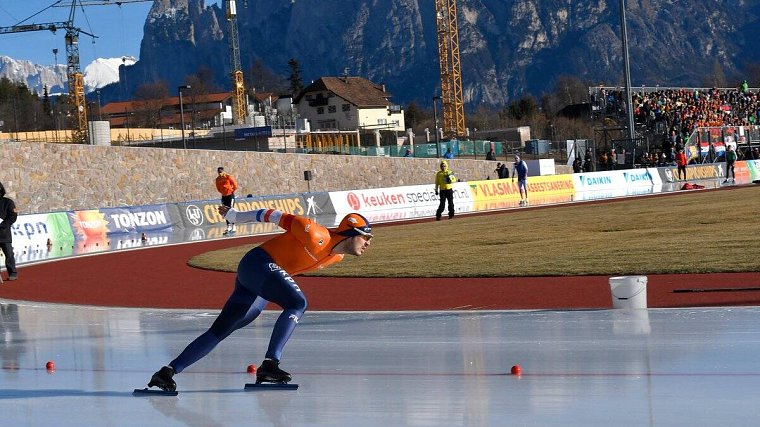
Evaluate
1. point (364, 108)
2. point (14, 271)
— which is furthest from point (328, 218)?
point (364, 108)

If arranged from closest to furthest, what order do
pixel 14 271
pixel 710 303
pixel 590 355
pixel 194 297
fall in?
pixel 590 355
pixel 710 303
pixel 194 297
pixel 14 271

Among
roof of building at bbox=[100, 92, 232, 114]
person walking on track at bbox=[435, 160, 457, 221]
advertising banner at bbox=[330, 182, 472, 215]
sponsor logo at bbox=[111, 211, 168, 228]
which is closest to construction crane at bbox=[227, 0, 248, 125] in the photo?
roof of building at bbox=[100, 92, 232, 114]

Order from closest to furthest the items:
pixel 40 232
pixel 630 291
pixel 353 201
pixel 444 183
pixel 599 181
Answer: pixel 630 291 → pixel 40 232 → pixel 444 183 → pixel 353 201 → pixel 599 181

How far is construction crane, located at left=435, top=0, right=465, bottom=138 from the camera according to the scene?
348 feet

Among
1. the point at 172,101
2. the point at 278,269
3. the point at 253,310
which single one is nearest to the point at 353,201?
the point at 253,310

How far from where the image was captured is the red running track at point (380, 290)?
12.0 meters

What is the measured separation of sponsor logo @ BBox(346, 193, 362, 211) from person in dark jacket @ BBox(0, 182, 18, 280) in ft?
68.6

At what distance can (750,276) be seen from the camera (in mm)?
13320

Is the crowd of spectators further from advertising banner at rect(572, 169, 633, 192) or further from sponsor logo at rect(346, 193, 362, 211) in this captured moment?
sponsor logo at rect(346, 193, 362, 211)

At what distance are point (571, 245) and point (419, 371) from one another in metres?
11.9

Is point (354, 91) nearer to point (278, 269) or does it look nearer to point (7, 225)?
point (7, 225)

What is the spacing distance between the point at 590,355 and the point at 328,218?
2644 centimetres

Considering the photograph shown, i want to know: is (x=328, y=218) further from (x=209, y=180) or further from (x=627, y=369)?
(x=627, y=369)

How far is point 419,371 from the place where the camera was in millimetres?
7859
